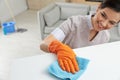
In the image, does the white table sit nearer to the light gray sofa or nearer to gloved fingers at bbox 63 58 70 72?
gloved fingers at bbox 63 58 70 72

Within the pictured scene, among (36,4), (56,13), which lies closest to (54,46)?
(56,13)

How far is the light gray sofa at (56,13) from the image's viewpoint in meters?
3.18

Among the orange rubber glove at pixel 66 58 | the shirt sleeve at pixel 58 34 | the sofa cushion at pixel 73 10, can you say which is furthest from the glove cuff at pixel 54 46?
the sofa cushion at pixel 73 10

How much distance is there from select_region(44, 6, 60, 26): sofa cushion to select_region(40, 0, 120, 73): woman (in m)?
1.85

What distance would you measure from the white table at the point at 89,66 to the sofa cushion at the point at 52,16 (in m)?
2.26

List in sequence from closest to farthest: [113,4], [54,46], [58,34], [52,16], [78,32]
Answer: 1. [54,46]
2. [113,4]
3. [58,34]
4. [78,32]
5. [52,16]

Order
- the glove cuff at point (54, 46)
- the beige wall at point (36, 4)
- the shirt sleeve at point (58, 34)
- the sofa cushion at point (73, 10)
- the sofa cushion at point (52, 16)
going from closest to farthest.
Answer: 1. the glove cuff at point (54, 46)
2. the shirt sleeve at point (58, 34)
3. the sofa cushion at point (52, 16)
4. the sofa cushion at point (73, 10)
5. the beige wall at point (36, 4)

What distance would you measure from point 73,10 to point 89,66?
8.78 ft

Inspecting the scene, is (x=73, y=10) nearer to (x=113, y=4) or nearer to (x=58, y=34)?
(x=58, y=34)

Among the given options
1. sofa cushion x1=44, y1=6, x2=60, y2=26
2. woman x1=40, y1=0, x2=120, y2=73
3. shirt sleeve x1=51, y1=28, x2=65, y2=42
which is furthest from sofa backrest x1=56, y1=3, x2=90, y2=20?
shirt sleeve x1=51, y1=28, x2=65, y2=42

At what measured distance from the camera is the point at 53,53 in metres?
0.95

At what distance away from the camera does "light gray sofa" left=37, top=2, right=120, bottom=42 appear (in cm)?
318

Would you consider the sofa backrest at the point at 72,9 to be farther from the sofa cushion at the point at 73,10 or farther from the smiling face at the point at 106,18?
the smiling face at the point at 106,18

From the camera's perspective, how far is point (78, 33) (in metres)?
1.34
